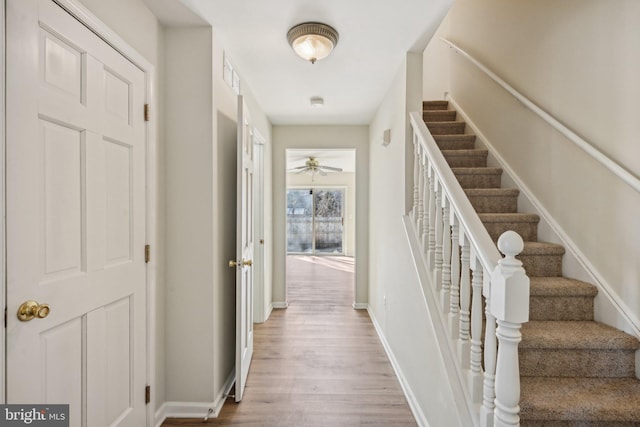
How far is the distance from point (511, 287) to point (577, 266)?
4.05ft

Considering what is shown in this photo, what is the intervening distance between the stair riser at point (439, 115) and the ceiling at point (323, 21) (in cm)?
61

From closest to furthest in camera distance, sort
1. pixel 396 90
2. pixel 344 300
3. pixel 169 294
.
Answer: pixel 169 294 → pixel 396 90 → pixel 344 300

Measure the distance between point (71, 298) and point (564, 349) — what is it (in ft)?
7.24

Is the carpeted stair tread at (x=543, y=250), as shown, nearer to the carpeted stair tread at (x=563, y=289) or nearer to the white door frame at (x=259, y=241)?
the carpeted stair tread at (x=563, y=289)

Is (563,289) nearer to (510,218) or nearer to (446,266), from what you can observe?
(510,218)

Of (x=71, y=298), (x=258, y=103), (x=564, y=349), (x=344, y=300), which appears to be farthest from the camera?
(x=344, y=300)

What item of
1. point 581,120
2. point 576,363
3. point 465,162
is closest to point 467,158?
point 465,162

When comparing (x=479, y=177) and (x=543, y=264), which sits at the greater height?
(x=479, y=177)

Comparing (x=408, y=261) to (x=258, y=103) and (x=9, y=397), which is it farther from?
(x=258, y=103)

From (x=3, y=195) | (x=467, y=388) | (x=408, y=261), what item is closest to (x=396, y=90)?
(x=408, y=261)

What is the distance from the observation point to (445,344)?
1.52 meters

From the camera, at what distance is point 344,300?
4.45 metres

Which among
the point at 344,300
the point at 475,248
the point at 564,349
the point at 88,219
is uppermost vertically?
the point at 88,219

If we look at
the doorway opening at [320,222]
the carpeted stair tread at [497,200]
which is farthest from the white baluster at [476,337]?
the doorway opening at [320,222]
